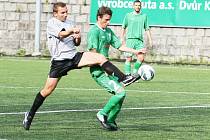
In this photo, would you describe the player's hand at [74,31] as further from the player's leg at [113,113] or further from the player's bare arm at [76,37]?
the player's leg at [113,113]

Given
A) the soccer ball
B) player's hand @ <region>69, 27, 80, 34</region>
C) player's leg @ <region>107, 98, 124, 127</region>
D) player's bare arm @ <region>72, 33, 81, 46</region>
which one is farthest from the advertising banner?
player's hand @ <region>69, 27, 80, 34</region>

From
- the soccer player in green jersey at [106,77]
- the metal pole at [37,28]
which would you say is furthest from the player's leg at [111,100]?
the metal pole at [37,28]

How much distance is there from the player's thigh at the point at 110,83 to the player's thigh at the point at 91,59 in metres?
0.34

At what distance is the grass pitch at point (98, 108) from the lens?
37.9 ft

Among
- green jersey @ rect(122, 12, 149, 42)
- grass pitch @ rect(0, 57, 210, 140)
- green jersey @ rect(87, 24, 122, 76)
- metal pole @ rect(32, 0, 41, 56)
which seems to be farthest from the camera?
metal pole @ rect(32, 0, 41, 56)

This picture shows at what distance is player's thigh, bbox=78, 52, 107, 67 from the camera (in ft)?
39.5

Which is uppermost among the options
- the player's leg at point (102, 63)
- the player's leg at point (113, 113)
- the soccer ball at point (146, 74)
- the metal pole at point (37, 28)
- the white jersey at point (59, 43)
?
the white jersey at point (59, 43)

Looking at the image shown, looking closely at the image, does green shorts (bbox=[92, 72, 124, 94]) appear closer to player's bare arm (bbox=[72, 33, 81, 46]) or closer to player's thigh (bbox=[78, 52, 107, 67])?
player's thigh (bbox=[78, 52, 107, 67])

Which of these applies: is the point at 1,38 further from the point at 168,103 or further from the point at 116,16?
the point at 168,103

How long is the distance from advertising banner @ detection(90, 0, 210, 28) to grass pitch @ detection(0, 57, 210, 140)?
17.6 feet

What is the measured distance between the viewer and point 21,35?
3125cm

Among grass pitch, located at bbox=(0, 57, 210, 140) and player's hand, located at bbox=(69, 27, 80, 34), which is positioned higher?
player's hand, located at bbox=(69, 27, 80, 34)

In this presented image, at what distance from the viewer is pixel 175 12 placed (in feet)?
96.9

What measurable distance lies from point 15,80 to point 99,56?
8845 mm
